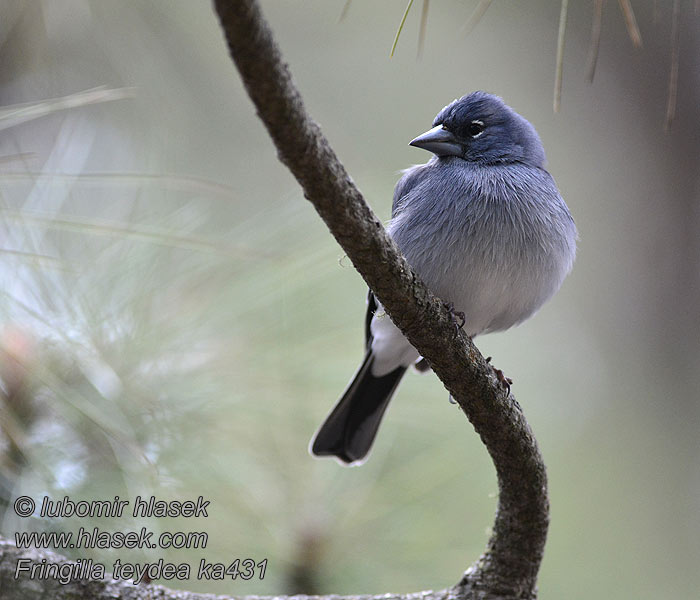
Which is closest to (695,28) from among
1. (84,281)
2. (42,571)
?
(84,281)

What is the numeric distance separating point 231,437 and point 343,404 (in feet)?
2.78

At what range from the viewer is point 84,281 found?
2.69 meters

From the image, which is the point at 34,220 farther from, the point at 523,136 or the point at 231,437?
the point at 523,136

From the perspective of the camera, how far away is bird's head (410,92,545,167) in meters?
3.42

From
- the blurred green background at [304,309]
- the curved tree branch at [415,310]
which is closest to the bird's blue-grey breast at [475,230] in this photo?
the blurred green background at [304,309]

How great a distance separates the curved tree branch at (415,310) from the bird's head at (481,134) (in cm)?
130

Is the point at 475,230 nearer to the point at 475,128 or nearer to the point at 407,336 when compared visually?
the point at 475,128

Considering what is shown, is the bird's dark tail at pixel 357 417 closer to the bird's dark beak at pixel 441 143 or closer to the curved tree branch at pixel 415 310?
the curved tree branch at pixel 415 310

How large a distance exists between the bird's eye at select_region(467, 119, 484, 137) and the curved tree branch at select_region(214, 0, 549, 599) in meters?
1.42

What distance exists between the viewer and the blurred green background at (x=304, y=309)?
2.52 m

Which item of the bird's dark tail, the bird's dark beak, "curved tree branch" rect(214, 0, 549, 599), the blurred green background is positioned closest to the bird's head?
the bird's dark beak

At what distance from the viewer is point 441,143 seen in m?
3.41

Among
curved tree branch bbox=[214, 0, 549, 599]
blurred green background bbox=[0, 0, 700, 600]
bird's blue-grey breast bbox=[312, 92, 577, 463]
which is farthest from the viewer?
bird's blue-grey breast bbox=[312, 92, 577, 463]

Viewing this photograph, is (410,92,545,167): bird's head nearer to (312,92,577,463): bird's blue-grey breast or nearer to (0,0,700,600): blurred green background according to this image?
(312,92,577,463): bird's blue-grey breast
